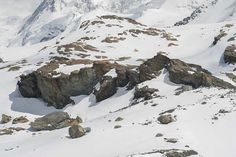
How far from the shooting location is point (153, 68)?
79.8m

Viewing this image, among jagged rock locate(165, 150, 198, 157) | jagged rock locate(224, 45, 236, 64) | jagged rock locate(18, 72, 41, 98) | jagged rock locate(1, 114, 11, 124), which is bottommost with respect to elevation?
jagged rock locate(1, 114, 11, 124)

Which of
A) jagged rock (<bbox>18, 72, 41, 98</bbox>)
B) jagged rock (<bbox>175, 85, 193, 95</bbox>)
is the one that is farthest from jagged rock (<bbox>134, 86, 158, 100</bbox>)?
jagged rock (<bbox>18, 72, 41, 98</bbox>)

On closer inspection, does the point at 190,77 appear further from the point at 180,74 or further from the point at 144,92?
the point at 144,92

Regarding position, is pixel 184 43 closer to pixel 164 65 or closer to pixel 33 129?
pixel 164 65

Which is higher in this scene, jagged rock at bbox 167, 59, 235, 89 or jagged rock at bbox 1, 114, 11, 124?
jagged rock at bbox 167, 59, 235, 89

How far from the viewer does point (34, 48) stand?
502 ft

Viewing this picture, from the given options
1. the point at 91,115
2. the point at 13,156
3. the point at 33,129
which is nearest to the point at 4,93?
the point at 91,115

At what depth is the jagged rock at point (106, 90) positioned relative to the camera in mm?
81812

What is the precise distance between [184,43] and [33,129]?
5894 centimetres

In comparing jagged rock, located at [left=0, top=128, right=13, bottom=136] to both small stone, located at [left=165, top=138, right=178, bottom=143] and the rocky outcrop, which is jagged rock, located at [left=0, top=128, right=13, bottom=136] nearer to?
the rocky outcrop

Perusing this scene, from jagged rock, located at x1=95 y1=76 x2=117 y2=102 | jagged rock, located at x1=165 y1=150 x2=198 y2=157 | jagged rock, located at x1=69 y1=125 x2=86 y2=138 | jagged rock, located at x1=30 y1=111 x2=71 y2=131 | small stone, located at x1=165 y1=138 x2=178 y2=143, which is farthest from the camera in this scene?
jagged rock, located at x1=95 y1=76 x2=117 y2=102

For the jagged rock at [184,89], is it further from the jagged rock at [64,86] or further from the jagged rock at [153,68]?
the jagged rock at [64,86]

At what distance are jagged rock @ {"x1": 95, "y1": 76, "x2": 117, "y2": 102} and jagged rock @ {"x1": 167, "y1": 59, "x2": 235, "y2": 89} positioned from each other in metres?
9.15

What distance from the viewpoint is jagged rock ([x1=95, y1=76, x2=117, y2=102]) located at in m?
81.8
